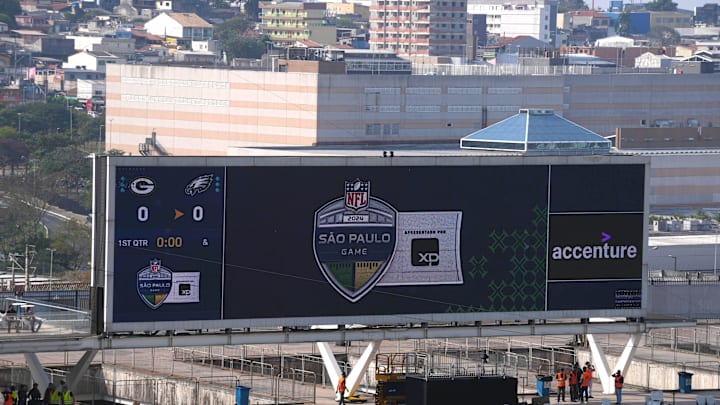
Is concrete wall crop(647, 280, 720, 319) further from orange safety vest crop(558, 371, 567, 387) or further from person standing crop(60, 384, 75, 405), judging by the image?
person standing crop(60, 384, 75, 405)

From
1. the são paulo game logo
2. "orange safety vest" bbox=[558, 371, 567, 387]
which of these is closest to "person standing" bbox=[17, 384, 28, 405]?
the são paulo game logo

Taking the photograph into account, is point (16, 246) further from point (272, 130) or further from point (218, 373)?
point (218, 373)

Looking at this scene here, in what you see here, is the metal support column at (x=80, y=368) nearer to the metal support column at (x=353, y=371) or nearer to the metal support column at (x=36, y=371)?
the metal support column at (x=36, y=371)

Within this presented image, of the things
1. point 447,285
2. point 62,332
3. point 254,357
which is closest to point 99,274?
point 62,332

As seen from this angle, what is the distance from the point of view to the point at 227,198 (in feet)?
160

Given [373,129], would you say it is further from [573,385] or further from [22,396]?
[22,396]

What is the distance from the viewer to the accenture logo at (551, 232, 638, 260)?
5203 centimetres

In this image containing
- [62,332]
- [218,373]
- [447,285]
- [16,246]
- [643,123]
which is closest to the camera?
[62,332]

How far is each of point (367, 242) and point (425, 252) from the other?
175 centimetres

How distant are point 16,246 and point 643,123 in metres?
86.2

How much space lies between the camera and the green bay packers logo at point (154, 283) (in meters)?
47.8

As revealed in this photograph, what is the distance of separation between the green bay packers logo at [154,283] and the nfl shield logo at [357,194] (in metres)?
5.37

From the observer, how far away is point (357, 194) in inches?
1980

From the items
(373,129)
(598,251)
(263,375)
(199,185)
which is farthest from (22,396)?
(373,129)
